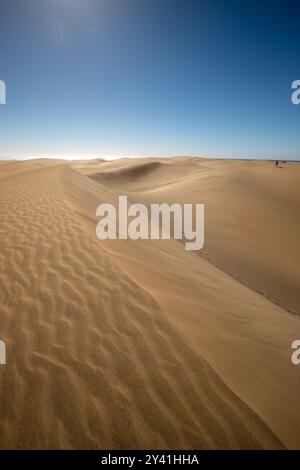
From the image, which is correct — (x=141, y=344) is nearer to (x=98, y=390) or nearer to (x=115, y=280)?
(x=98, y=390)

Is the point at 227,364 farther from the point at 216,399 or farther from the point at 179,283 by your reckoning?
the point at 179,283

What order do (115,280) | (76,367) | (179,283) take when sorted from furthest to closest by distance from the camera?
(179,283)
(115,280)
(76,367)

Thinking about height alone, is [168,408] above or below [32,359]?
below

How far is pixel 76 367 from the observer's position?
7.11 ft

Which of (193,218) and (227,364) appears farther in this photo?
(193,218)

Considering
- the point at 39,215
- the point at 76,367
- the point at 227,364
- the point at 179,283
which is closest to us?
the point at 76,367

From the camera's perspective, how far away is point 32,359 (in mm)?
2219

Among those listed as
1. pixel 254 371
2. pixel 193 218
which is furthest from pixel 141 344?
pixel 193 218

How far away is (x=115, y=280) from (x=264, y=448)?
2316 mm

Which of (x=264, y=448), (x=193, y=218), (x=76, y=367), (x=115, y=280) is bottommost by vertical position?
(x=264, y=448)

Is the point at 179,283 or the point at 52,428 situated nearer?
the point at 52,428

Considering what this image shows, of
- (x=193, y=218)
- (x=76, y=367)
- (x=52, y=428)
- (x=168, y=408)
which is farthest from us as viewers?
(x=193, y=218)

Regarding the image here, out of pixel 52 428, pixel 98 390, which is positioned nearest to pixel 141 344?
pixel 98 390

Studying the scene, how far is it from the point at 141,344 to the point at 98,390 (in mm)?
589
